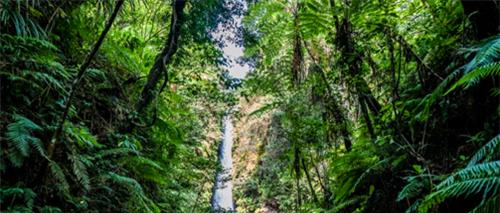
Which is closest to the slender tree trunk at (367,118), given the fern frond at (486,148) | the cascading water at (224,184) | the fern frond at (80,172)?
the fern frond at (486,148)

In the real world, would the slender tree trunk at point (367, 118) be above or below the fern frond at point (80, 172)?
above

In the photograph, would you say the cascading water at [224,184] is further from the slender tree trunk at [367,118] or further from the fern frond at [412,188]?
the fern frond at [412,188]

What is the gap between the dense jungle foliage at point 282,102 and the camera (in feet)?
6.99

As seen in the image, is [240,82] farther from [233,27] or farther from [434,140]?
[434,140]

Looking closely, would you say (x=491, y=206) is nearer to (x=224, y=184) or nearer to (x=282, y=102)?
(x=282, y=102)

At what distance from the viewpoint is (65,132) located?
2.47m

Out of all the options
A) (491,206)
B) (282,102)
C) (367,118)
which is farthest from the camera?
(282,102)

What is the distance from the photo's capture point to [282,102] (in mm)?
5254

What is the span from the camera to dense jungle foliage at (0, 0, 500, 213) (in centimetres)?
213

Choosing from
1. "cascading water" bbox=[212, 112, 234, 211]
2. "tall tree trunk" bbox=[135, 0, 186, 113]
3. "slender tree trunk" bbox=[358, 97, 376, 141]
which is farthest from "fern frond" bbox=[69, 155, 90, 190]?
"cascading water" bbox=[212, 112, 234, 211]

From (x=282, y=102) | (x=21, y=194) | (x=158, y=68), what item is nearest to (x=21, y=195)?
(x=21, y=194)

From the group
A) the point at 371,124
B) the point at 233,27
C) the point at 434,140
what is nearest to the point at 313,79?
the point at 371,124

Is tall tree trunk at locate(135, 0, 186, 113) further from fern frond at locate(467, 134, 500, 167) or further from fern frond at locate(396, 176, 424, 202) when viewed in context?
fern frond at locate(467, 134, 500, 167)

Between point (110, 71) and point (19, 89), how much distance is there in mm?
1363
